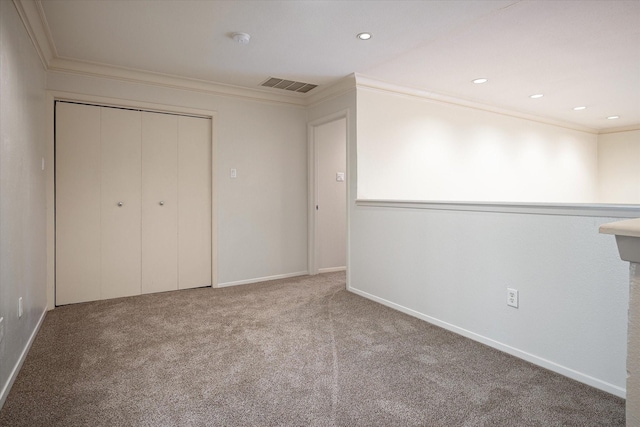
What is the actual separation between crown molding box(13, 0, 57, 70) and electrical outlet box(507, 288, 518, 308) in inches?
134

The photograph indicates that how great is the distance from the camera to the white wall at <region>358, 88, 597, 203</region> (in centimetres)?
393

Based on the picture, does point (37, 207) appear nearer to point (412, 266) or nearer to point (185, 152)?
point (185, 152)

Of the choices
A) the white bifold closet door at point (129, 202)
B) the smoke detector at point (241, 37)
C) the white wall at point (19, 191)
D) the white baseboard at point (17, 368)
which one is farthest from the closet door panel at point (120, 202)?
the smoke detector at point (241, 37)

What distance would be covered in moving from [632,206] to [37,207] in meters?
3.85

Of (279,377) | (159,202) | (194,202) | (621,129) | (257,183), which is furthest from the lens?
(621,129)

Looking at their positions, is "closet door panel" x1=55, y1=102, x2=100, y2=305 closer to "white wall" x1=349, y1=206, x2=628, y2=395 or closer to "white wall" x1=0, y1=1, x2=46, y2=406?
"white wall" x1=0, y1=1, x2=46, y2=406

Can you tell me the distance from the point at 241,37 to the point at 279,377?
94.9 inches

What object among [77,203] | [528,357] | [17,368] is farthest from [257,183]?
[528,357]

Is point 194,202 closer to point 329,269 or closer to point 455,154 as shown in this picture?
point 329,269

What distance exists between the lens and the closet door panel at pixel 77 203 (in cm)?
339

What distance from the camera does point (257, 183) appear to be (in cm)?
434

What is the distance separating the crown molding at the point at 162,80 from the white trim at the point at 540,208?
208cm

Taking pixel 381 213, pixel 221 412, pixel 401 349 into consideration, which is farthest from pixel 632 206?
pixel 221 412

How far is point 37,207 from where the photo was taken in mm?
2879
